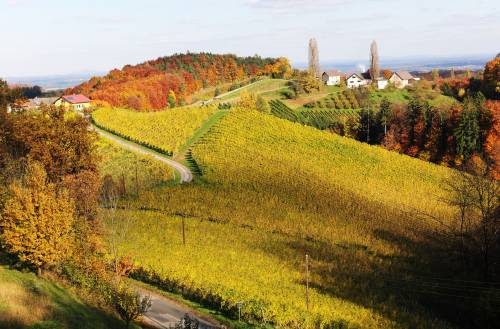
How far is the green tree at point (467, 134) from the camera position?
77.6 m

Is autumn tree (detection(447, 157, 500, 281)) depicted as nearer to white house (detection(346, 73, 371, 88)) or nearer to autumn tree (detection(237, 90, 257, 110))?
autumn tree (detection(237, 90, 257, 110))

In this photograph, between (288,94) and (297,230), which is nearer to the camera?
(297,230)

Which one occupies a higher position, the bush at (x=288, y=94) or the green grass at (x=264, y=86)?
the green grass at (x=264, y=86)

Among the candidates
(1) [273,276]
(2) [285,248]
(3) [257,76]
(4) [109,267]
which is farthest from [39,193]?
(3) [257,76]

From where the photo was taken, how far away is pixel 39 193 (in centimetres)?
2495

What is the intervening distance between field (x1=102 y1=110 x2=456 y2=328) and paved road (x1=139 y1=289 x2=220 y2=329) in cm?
147

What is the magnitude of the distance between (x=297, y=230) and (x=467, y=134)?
47.7 metres

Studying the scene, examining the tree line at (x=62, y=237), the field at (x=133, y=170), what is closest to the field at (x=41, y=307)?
the tree line at (x=62, y=237)

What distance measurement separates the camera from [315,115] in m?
110

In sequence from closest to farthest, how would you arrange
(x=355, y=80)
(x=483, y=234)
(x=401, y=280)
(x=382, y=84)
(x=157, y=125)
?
1. (x=401, y=280)
2. (x=483, y=234)
3. (x=157, y=125)
4. (x=382, y=84)
5. (x=355, y=80)

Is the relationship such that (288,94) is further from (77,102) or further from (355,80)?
(77,102)

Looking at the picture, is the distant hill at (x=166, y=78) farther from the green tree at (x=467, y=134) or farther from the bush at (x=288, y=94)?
the green tree at (x=467, y=134)

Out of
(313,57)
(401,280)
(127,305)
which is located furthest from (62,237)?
(313,57)

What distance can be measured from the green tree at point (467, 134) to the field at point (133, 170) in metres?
47.0
